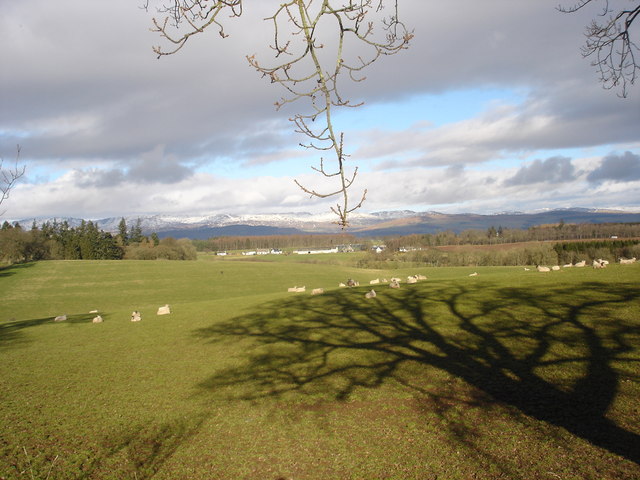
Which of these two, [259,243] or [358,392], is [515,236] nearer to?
[259,243]

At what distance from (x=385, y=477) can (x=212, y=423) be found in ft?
14.6

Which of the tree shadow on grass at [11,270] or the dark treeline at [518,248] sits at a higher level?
the tree shadow on grass at [11,270]

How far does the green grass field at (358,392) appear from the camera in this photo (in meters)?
7.03

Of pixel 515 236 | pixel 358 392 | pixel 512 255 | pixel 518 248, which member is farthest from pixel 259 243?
pixel 358 392

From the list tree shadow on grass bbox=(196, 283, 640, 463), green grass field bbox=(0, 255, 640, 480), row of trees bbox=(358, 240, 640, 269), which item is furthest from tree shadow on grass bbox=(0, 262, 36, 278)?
tree shadow on grass bbox=(196, 283, 640, 463)

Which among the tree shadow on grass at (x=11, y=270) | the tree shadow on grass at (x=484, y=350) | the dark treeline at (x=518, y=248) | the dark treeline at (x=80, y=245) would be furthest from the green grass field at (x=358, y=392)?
the dark treeline at (x=80, y=245)

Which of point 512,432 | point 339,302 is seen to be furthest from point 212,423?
point 339,302

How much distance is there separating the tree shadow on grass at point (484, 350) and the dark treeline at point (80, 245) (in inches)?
3854

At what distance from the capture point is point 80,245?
105 metres

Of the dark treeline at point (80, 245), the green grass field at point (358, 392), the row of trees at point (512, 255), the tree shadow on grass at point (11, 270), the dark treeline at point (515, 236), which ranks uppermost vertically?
the dark treeline at point (80, 245)

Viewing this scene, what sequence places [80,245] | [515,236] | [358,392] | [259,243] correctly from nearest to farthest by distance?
[358,392] < [80,245] < [515,236] < [259,243]

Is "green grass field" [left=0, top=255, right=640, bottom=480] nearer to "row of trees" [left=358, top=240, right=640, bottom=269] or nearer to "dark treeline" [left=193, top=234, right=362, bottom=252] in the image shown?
"row of trees" [left=358, top=240, right=640, bottom=269]

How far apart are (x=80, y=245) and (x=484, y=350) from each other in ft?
377

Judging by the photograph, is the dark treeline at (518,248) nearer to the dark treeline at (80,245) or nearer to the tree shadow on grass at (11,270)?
the dark treeline at (80,245)
